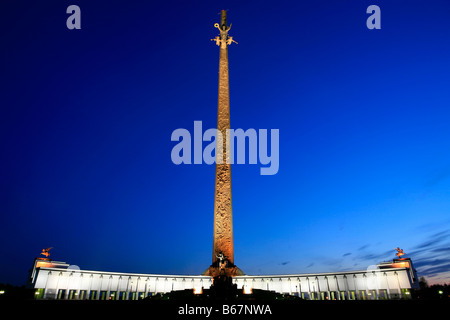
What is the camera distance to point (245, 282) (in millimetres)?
30125

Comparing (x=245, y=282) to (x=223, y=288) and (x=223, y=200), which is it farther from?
(x=223, y=288)

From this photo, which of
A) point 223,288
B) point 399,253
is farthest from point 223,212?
point 399,253

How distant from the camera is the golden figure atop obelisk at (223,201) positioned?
18.9m

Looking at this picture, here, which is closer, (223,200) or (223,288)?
(223,288)

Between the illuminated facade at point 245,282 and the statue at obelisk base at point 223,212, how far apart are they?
7.54 meters

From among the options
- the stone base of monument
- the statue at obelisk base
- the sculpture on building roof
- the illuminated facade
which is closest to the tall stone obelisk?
the statue at obelisk base

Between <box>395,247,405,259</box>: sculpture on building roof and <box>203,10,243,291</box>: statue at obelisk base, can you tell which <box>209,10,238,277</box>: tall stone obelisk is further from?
<box>395,247,405,259</box>: sculpture on building roof

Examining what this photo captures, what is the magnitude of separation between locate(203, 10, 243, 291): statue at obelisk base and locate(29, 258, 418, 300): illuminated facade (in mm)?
7535

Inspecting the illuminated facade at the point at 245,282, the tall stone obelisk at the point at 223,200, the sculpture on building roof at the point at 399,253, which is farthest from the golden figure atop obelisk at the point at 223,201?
the sculpture on building roof at the point at 399,253

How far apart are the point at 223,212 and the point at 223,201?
84 centimetres
